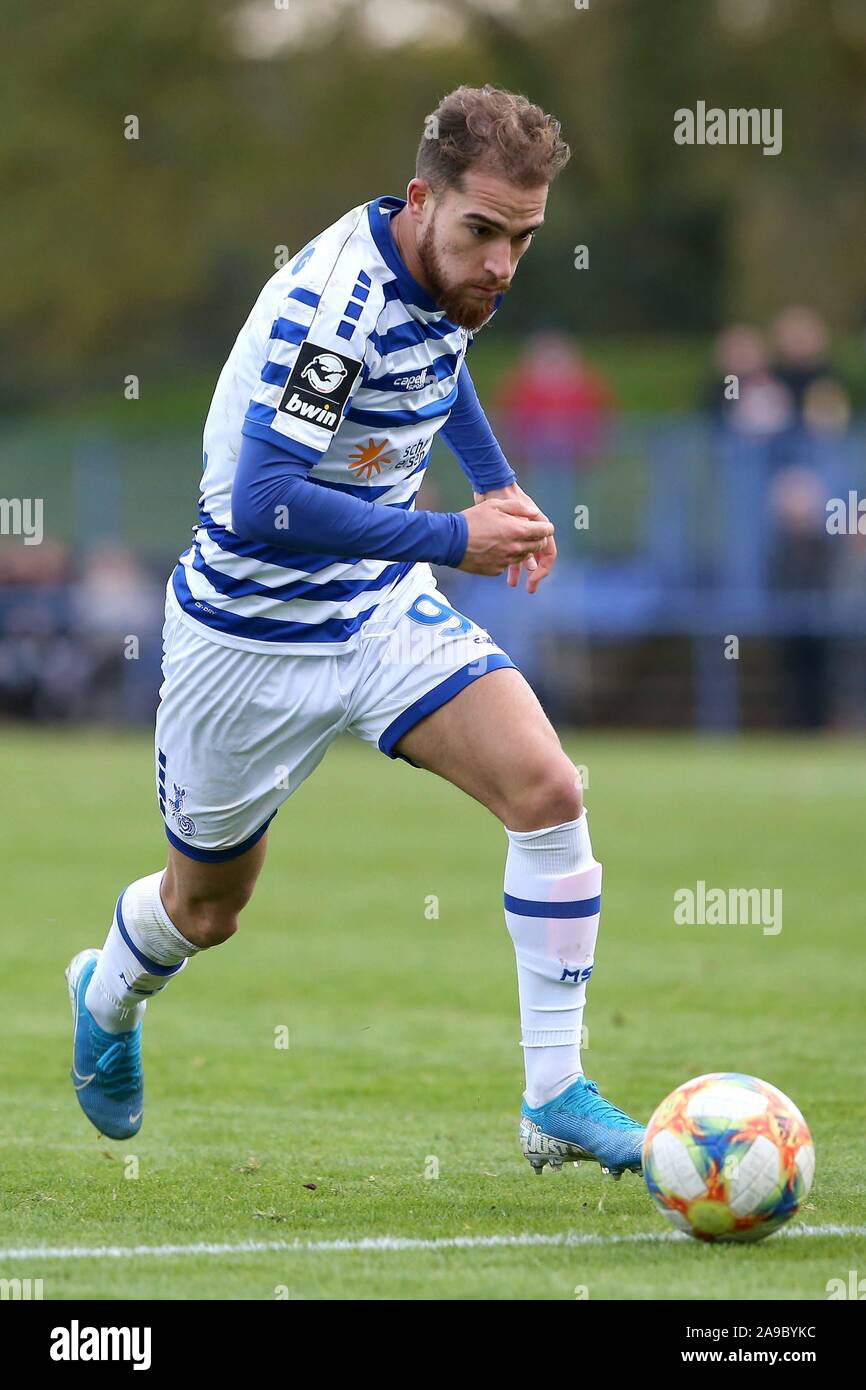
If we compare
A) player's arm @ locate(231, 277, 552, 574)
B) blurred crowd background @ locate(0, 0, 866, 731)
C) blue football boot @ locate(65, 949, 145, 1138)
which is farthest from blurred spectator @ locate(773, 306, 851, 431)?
player's arm @ locate(231, 277, 552, 574)

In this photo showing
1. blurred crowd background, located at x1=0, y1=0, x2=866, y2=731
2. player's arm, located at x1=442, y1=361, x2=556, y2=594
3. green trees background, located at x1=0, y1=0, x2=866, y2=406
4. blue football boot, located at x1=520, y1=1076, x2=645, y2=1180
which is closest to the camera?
blue football boot, located at x1=520, y1=1076, x2=645, y2=1180

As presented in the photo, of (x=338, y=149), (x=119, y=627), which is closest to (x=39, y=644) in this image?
(x=119, y=627)

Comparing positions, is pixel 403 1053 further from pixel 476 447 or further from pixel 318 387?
pixel 318 387

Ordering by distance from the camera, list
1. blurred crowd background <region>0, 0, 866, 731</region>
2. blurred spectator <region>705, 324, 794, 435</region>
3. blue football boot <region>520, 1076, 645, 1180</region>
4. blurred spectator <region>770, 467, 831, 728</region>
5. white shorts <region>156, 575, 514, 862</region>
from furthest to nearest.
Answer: blurred crowd background <region>0, 0, 866, 731</region> < blurred spectator <region>770, 467, 831, 728</region> < blurred spectator <region>705, 324, 794, 435</region> < white shorts <region>156, 575, 514, 862</region> < blue football boot <region>520, 1076, 645, 1180</region>

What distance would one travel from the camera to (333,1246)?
4.56 meters

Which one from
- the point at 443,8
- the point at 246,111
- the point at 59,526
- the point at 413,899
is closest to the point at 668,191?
the point at 443,8

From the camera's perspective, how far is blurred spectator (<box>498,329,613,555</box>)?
20922mm

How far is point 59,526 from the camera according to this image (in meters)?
23.6

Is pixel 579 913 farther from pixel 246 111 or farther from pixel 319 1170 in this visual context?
pixel 246 111

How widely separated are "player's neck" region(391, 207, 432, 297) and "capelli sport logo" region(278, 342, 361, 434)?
31 cm

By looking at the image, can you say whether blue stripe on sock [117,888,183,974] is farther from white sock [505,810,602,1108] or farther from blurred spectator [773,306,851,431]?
blurred spectator [773,306,851,431]

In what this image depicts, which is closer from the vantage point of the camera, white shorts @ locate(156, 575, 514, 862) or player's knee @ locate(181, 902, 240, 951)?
white shorts @ locate(156, 575, 514, 862)

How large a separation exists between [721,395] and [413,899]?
35.5 feet

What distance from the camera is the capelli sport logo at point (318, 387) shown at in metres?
4.94
